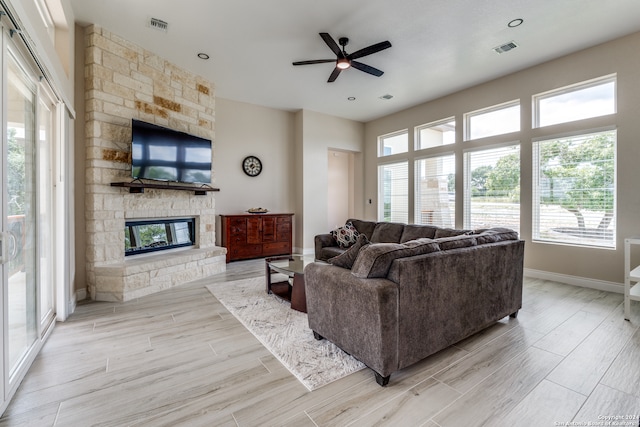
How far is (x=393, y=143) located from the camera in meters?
6.87

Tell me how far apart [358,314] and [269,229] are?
4276 millimetres

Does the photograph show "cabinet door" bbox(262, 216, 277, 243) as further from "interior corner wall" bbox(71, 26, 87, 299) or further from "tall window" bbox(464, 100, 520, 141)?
"tall window" bbox(464, 100, 520, 141)

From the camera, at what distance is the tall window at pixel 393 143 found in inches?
257

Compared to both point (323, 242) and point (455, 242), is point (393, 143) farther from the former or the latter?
point (455, 242)

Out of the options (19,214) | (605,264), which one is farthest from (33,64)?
(605,264)

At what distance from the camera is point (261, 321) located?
9.08ft

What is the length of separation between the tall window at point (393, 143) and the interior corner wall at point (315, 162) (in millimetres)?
1001

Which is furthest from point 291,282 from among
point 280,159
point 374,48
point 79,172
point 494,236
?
point 280,159

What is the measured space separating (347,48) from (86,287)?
449 cm

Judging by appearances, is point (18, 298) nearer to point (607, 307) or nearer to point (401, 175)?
point (607, 307)

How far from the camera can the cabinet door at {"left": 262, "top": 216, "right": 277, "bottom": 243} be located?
587 cm

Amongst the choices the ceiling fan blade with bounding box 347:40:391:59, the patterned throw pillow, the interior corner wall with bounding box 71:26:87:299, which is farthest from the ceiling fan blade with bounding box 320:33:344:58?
the interior corner wall with bounding box 71:26:87:299

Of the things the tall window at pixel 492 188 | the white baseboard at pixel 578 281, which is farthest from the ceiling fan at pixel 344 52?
the white baseboard at pixel 578 281

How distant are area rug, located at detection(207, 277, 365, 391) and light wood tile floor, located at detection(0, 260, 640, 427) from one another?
83 millimetres
